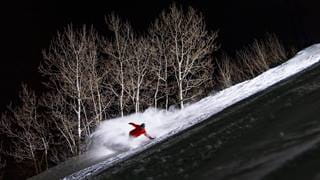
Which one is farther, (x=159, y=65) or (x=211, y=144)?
(x=159, y=65)

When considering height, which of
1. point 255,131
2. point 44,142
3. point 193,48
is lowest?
point 255,131

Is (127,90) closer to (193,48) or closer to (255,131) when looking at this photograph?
(193,48)

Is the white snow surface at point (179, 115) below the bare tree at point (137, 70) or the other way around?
below

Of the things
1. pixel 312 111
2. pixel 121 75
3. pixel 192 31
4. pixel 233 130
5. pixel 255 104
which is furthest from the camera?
pixel 192 31

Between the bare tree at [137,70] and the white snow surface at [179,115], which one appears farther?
the bare tree at [137,70]

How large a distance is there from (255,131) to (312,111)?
1108mm

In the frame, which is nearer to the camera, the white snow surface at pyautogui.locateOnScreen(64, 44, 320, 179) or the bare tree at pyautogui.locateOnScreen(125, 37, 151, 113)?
the white snow surface at pyautogui.locateOnScreen(64, 44, 320, 179)

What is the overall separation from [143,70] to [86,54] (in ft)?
18.8

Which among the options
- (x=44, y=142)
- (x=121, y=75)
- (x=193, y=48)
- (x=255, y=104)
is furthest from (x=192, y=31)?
(x=255, y=104)

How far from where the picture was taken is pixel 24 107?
2069 inches

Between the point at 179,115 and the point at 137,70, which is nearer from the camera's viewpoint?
the point at 179,115

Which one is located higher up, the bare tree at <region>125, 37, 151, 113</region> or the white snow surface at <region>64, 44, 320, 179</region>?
the bare tree at <region>125, 37, 151, 113</region>

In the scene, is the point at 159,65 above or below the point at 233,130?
above

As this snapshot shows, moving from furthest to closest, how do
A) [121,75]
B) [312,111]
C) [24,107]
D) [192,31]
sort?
1. [24,107]
2. [192,31]
3. [121,75]
4. [312,111]
